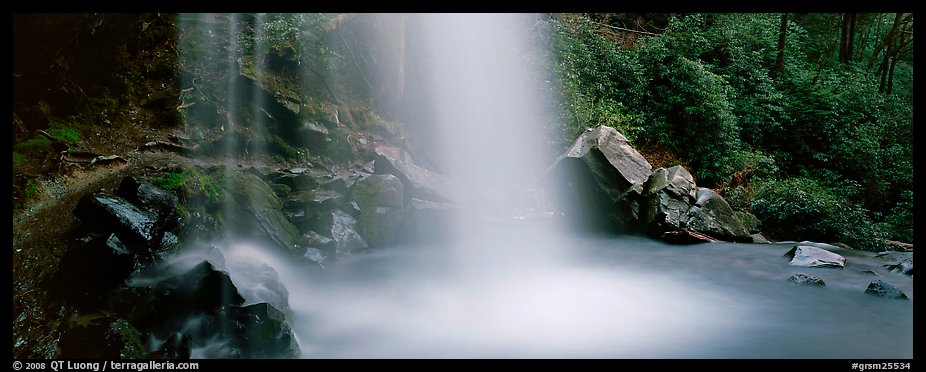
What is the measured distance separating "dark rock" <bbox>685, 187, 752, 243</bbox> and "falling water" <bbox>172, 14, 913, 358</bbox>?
50 centimetres

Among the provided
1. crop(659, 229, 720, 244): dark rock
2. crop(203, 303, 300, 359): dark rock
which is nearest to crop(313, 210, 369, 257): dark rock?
crop(203, 303, 300, 359): dark rock

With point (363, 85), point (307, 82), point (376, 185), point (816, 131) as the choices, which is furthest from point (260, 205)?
point (816, 131)

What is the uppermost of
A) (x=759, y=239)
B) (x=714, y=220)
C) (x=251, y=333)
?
(x=251, y=333)

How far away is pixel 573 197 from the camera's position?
10805mm

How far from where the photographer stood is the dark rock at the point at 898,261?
288 inches

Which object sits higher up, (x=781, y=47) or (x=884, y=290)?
(x=781, y=47)

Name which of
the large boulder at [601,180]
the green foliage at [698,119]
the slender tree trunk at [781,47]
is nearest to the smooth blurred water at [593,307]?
the large boulder at [601,180]

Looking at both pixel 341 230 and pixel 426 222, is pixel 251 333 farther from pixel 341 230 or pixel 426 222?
pixel 426 222

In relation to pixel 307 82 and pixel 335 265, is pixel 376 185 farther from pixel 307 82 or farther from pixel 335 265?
pixel 307 82

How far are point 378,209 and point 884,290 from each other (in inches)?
302

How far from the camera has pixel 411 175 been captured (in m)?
10.1

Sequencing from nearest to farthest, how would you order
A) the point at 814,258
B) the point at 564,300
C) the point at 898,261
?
the point at 564,300, the point at 814,258, the point at 898,261

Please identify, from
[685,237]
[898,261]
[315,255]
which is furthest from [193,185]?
[898,261]
